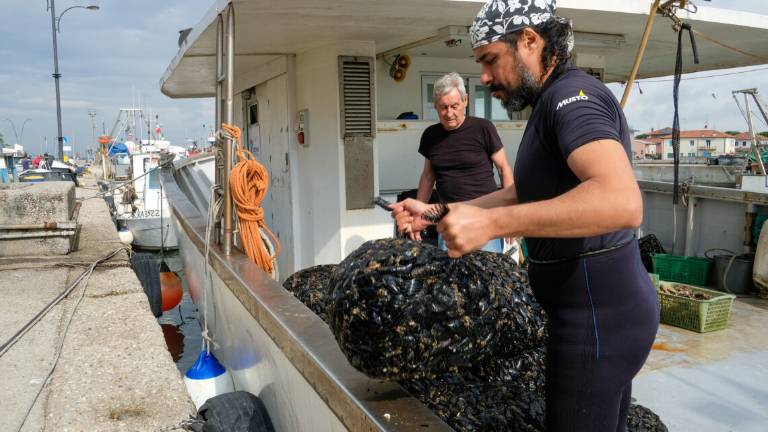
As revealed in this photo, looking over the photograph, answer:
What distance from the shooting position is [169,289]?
25.7 ft

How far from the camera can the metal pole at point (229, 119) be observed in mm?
4341

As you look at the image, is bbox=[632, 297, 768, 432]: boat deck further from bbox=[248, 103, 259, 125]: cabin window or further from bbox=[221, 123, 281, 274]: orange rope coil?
bbox=[248, 103, 259, 125]: cabin window

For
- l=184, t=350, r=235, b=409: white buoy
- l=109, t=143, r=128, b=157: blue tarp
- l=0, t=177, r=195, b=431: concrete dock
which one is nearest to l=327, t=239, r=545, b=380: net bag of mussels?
l=0, t=177, r=195, b=431: concrete dock

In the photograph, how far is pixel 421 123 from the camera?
674cm

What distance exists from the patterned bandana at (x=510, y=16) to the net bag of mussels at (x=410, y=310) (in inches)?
30.3

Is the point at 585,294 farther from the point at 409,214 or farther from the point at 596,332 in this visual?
the point at 409,214

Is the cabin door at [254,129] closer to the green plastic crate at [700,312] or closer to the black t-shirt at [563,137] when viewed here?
the green plastic crate at [700,312]

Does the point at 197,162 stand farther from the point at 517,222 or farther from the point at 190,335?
the point at 517,222

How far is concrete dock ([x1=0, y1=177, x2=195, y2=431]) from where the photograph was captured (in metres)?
3.10

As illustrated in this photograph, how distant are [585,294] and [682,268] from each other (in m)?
5.77

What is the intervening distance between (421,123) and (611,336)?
17.7 ft

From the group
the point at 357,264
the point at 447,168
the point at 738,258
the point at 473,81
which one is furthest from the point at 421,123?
the point at 357,264

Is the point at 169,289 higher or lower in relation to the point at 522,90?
lower

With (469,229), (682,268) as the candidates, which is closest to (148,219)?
(682,268)
